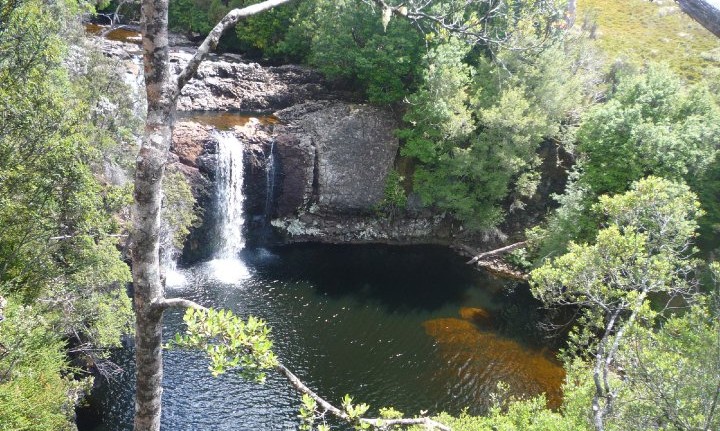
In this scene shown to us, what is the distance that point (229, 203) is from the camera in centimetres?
2861

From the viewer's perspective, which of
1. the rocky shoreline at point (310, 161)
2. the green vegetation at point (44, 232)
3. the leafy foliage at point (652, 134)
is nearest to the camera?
the green vegetation at point (44, 232)

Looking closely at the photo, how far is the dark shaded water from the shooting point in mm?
17594

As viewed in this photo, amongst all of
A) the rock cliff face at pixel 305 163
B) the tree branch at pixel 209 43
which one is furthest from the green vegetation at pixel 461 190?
the tree branch at pixel 209 43

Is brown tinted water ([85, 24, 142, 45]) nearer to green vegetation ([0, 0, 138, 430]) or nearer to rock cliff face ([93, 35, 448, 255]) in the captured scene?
rock cliff face ([93, 35, 448, 255])

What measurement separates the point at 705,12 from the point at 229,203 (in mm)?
26947

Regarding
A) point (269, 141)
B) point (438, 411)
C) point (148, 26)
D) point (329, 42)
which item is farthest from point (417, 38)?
point (148, 26)

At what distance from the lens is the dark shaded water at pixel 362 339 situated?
57.7 feet

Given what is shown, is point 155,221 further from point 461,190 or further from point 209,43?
point 461,190

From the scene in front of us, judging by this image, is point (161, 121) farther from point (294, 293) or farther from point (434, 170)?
point (434, 170)

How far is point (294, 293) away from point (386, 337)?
5.78 m

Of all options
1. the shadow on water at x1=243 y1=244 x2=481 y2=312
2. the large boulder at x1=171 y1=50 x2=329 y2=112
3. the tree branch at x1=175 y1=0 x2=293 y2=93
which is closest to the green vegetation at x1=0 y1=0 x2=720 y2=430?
the tree branch at x1=175 y1=0 x2=293 y2=93

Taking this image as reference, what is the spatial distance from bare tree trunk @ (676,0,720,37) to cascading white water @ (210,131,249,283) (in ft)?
83.3

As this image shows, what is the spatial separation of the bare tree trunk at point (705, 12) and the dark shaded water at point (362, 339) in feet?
54.7

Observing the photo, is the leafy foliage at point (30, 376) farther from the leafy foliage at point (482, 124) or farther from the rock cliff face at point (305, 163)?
the leafy foliage at point (482, 124)
